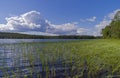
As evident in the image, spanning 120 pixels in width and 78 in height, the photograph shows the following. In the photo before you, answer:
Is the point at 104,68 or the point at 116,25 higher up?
the point at 116,25

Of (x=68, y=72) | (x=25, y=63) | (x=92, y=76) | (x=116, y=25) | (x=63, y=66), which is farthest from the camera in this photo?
(x=116, y=25)

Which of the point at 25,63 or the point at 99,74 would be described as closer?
the point at 99,74

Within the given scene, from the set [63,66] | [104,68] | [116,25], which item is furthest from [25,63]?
[116,25]

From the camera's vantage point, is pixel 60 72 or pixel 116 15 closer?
pixel 60 72

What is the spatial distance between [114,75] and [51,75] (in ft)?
13.8

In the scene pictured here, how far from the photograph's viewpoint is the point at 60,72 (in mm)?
16125

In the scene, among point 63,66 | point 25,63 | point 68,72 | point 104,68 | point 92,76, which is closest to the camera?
point 92,76

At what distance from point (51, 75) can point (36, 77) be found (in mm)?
1064

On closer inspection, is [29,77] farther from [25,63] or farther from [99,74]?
[25,63]

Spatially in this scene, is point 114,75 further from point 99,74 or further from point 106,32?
point 106,32

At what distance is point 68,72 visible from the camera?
1552cm

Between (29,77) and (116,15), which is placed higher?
(116,15)

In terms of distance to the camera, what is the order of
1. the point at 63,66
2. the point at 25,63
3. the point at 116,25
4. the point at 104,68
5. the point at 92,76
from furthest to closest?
the point at 116,25 → the point at 25,63 → the point at 63,66 → the point at 104,68 → the point at 92,76

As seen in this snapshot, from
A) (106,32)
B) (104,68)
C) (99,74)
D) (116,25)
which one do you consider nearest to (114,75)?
(99,74)
